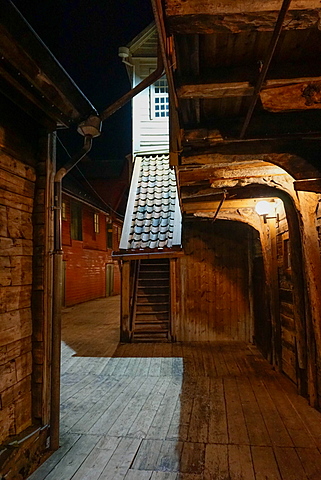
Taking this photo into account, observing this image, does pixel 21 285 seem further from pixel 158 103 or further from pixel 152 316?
pixel 158 103

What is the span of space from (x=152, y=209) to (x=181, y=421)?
6.29 m

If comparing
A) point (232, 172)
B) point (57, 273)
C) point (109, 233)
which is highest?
point (109, 233)

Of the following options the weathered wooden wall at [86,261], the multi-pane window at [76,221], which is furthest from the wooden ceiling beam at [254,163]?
the multi-pane window at [76,221]

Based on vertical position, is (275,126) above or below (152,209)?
below

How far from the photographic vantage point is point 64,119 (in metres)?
3.57

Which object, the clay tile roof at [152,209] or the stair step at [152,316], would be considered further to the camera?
the stair step at [152,316]

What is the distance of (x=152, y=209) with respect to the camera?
945cm

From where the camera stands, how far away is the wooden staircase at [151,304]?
8336mm

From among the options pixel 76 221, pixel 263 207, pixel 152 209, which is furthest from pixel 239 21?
pixel 76 221

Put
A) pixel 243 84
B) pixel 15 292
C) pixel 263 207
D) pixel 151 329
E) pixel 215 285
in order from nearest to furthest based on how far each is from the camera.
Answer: pixel 243 84
pixel 15 292
pixel 263 207
pixel 151 329
pixel 215 285

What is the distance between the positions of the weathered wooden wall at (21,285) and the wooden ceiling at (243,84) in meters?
1.58

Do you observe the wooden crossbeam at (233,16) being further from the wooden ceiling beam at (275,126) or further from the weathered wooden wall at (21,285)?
the weathered wooden wall at (21,285)

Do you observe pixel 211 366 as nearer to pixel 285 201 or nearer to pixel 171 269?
pixel 171 269

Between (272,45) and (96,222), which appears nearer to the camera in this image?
(272,45)
